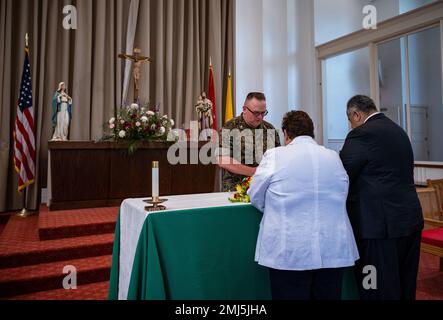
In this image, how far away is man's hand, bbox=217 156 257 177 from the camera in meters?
2.68

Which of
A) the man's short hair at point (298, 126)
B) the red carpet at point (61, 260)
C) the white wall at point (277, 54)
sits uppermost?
the white wall at point (277, 54)

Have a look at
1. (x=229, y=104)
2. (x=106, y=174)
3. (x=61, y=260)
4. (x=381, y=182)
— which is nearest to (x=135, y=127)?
(x=106, y=174)

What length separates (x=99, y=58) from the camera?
6.40 metres

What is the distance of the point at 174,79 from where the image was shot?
291 inches

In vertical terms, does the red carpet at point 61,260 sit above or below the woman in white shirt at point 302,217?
below

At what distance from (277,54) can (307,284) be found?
7220 mm

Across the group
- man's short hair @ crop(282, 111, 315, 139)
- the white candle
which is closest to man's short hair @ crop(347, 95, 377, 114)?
man's short hair @ crop(282, 111, 315, 139)

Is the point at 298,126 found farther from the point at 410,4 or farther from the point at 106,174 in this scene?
the point at 410,4

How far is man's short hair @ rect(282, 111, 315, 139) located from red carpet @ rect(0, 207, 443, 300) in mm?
2174

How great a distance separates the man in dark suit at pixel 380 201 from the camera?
1.99 m

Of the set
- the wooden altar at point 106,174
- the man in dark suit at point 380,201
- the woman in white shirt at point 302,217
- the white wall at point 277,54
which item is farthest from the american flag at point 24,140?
the man in dark suit at point 380,201

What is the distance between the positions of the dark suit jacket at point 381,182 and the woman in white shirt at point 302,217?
0.96ft

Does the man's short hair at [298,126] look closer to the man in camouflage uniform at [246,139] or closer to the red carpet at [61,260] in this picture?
the man in camouflage uniform at [246,139]
